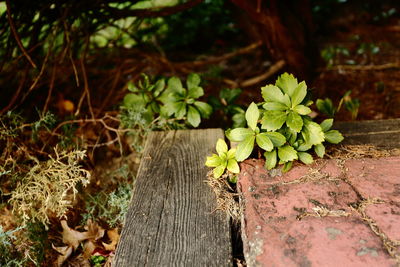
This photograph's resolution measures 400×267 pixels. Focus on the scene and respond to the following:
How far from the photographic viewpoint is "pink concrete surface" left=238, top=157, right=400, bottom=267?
1171 millimetres

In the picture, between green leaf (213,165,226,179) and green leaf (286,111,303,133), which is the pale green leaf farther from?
green leaf (286,111,303,133)

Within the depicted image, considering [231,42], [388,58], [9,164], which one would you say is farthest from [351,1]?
[9,164]

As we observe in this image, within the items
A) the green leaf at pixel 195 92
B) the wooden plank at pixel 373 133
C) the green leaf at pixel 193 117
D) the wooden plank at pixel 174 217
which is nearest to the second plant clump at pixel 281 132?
the wooden plank at pixel 174 217

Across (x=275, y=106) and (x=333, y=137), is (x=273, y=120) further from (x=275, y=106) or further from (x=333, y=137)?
(x=333, y=137)

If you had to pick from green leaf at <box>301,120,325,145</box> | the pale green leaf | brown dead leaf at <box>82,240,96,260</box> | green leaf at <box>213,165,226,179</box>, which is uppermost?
green leaf at <box>301,120,325,145</box>

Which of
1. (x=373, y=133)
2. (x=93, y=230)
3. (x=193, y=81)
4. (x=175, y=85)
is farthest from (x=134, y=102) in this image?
(x=373, y=133)

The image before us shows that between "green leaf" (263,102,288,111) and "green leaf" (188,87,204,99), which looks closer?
"green leaf" (263,102,288,111)

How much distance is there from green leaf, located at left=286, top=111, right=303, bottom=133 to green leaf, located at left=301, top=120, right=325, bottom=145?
0.20 ft

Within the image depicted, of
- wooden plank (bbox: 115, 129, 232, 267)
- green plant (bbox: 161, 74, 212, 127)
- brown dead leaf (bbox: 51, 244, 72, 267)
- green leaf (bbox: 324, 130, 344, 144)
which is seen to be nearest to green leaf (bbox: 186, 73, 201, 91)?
green plant (bbox: 161, 74, 212, 127)

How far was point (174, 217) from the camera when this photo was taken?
1.45 metres

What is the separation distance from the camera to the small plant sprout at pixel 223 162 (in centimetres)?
159

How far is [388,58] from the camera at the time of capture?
12.7ft

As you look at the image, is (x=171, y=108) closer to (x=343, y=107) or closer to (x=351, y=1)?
(x=343, y=107)

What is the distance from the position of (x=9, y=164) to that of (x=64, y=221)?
1.68ft
